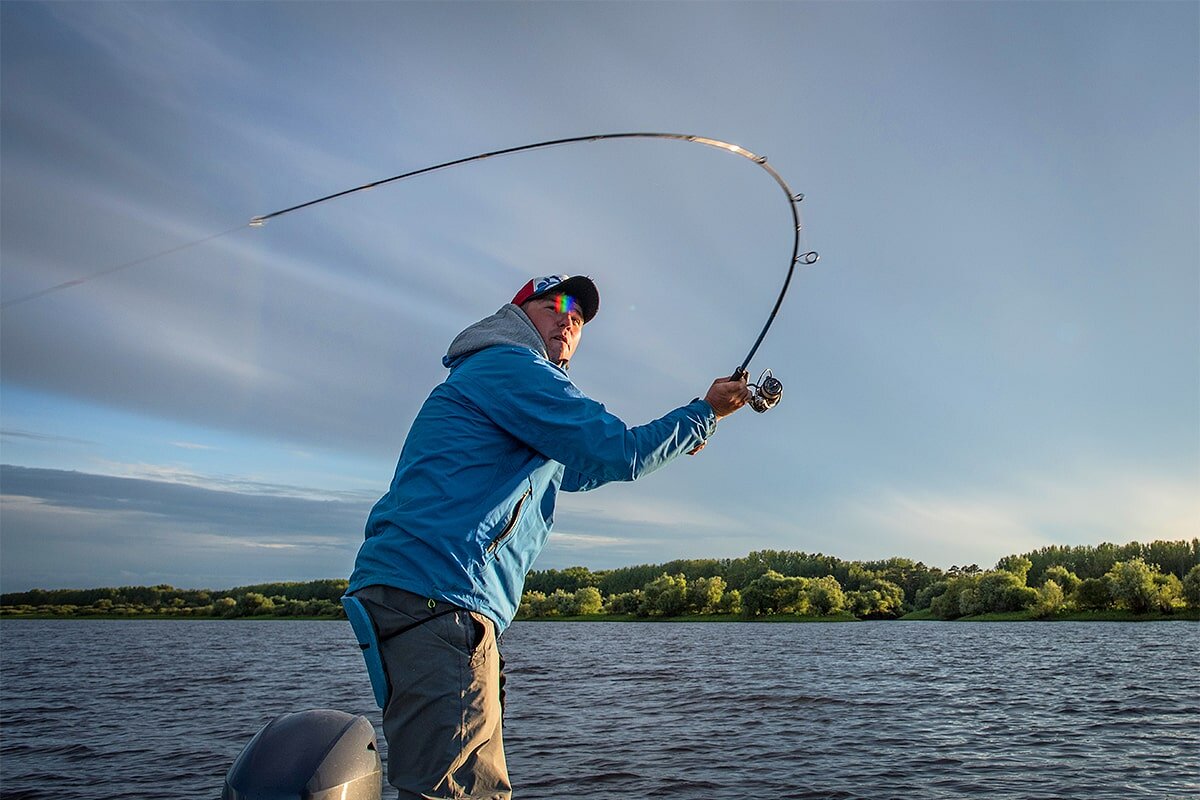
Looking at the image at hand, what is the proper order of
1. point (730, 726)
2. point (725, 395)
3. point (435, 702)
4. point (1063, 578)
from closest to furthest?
point (435, 702)
point (725, 395)
point (730, 726)
point (1063, 578)

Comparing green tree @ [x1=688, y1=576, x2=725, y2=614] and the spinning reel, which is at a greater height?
the spinning reel

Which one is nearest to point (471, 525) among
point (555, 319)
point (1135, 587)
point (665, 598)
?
point (555, 319)

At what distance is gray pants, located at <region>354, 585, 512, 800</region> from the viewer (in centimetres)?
278

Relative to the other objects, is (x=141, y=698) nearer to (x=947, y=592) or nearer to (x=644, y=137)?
(x=644, y=137)

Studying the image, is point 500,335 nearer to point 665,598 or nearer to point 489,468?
point 489,468

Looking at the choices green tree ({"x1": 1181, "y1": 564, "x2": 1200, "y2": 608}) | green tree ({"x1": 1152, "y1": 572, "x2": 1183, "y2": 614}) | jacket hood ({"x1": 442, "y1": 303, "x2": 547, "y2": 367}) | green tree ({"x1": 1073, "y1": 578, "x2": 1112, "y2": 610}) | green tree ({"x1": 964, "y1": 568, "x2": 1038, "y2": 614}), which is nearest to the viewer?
jacket hood ({"x1": 442, "y1": 303, "x2": 547, "y2": 367})

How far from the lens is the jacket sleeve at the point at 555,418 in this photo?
3043 millimetres

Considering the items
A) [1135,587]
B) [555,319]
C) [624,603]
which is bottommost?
[624,603]

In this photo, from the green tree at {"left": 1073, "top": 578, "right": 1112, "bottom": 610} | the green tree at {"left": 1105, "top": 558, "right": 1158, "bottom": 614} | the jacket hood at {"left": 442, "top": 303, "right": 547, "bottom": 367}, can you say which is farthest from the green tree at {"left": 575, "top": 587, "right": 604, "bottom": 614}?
the jacket hood at {"left": 442, "top": 303, "right": 547, "bottom": 367}

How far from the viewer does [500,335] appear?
10.9 feet

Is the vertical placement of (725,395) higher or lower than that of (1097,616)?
higher

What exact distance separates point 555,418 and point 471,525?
1.60 feet

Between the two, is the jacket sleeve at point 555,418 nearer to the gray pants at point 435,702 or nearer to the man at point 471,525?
the man at point 471,525

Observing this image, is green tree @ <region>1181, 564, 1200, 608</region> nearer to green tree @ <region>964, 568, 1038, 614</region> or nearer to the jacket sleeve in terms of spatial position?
green tree @ <region>964, 568, 1038, 614</region>
